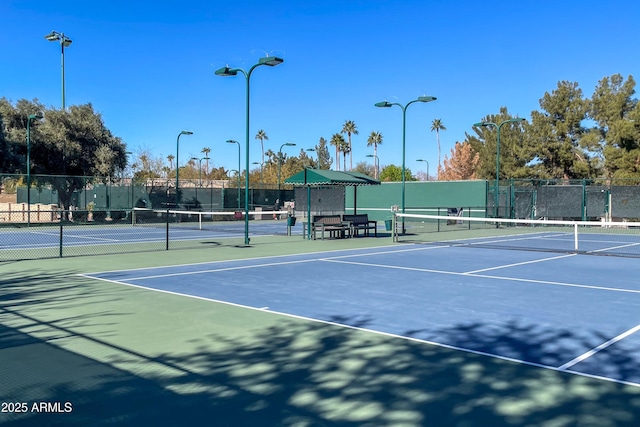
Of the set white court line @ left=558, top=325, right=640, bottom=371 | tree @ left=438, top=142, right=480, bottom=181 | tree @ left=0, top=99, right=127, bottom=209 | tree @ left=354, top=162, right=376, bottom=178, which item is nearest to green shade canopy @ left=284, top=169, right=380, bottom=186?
white court line @ left=558, top=325, right=640, bottom=371

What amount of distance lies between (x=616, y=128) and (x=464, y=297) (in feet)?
116

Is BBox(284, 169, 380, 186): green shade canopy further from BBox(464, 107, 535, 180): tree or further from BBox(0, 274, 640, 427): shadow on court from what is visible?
BBox(464, 107, 535, 180): tree

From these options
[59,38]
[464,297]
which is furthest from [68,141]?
[464,297]

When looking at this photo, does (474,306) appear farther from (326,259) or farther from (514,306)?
(326,259)

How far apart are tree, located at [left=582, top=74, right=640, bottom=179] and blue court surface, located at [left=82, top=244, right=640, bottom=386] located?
26.3 m

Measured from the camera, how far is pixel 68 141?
119ft

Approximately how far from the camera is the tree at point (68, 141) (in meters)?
35.7

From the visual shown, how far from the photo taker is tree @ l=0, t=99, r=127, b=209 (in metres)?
35.7

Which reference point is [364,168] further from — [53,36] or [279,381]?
[279,381]

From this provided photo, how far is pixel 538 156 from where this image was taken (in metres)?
45.5

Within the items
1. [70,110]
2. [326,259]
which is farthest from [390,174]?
[326,259]

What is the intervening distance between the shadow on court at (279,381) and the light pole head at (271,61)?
11547 mm

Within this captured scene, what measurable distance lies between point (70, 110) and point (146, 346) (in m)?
35.8

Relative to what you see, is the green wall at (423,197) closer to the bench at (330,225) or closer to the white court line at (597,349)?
the bench at (330,225)
